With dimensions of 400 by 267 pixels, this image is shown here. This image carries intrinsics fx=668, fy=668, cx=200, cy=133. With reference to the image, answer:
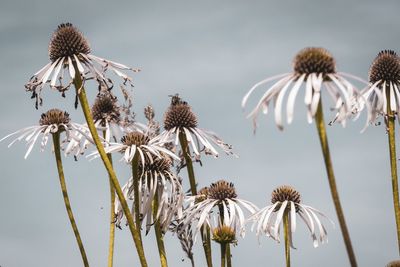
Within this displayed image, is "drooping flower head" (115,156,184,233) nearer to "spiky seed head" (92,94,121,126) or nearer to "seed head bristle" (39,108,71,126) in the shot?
"seed head bristle" (39,108,71,126)

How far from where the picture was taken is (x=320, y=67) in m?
5.07

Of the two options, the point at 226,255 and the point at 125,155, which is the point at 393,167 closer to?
the point at 226,255

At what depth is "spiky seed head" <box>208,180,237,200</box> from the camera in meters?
8.08

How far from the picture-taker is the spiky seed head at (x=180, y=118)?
887 cm

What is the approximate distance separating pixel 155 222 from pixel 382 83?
3.70 metres

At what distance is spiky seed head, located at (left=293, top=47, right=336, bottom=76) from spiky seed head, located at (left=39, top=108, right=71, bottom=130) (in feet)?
14.5

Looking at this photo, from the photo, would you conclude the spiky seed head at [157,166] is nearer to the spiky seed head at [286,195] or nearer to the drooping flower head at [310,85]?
the spiky seed head at [286,195]

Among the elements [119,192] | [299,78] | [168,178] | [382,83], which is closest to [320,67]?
[299,78]

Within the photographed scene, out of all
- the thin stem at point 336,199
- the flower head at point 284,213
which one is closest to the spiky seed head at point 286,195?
the flower head at point 284,213

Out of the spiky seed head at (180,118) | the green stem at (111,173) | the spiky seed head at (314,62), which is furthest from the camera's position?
the spiky seed head at (180,118)

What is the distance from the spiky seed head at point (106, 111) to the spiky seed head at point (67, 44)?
278cm

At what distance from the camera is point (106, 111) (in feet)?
34.0

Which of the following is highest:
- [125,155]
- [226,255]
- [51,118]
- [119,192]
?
[51,118]

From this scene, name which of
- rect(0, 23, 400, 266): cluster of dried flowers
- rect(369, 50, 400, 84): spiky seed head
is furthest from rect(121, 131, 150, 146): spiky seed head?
rect(369, 50, 400, 84): spiky seed head
